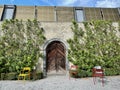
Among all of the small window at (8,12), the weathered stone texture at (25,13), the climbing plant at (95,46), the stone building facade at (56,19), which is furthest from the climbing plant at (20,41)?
the climbing plant at (95,46)

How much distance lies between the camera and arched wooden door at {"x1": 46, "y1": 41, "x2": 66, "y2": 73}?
1472 centimetres

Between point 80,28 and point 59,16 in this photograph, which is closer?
point 80,28

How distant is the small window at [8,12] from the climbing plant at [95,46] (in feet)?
18.5

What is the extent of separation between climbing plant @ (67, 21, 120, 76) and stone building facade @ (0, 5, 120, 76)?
21.9 inches

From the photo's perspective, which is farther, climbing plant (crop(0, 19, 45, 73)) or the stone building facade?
the stone building facade

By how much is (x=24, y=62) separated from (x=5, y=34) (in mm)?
2917

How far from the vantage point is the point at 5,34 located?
1455cm

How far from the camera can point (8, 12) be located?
16562mm

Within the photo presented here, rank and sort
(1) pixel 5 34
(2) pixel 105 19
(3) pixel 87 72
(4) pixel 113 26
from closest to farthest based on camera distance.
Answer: (3) pixel 87 72 < (1) pixel 5 34 < (4) pixel 113 26 < (2) pixel 105 19

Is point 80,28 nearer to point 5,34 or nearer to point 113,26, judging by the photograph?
point 113,26

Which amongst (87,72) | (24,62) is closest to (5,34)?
(24,62)

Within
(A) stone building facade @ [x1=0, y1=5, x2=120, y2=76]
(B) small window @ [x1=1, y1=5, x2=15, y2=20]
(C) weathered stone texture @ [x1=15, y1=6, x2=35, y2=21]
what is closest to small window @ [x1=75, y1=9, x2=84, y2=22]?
(A) stone building facade @ [x1=0, y1=5, x2=120, y2=76]

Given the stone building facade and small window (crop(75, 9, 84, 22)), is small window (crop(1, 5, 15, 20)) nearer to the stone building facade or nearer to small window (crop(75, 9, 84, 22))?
the stone building facade

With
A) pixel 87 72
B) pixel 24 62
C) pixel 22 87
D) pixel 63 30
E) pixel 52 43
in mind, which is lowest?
pixel 22 87
